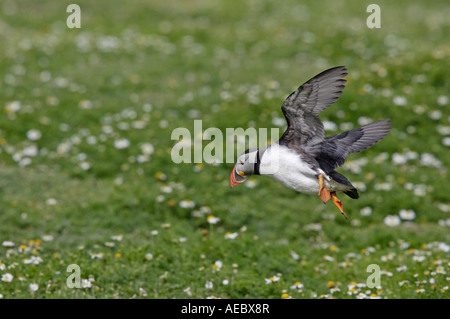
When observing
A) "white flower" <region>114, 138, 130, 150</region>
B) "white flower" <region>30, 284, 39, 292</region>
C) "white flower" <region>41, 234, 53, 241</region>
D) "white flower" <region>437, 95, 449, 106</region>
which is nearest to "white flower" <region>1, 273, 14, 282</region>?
"white flower" <region>30, 284, 39, 292</region>

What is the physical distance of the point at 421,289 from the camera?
620 cm

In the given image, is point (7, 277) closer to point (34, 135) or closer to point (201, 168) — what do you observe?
point (201, 168)

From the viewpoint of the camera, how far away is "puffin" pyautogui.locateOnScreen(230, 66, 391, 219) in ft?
13.5

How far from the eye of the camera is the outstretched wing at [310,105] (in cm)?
407

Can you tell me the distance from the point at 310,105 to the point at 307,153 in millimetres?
385

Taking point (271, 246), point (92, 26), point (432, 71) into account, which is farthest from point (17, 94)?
point (432, 71)

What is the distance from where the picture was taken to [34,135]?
998cm

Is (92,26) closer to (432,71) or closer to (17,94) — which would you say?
(17,94)

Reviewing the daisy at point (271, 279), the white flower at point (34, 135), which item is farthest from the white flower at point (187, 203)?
the white flower at point (34, 135)

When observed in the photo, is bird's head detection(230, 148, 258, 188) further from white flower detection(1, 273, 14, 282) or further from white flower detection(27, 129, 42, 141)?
white flower detection(27, 129, 42, 141)

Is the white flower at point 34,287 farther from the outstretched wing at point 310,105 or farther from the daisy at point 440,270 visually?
the daisy at point 440,270

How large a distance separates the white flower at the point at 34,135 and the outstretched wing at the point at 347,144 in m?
6.92
